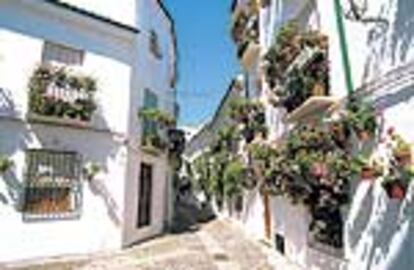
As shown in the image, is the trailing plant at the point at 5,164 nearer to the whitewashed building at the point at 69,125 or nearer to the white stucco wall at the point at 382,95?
the whitewashed building at the point at 69,125

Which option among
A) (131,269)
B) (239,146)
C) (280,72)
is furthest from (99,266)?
(239,146)

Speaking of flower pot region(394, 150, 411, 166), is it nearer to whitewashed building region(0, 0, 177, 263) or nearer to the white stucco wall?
the white stucco wall

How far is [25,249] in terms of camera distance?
13.9 meters

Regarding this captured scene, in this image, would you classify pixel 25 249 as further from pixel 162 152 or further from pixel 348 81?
pixel 348 81

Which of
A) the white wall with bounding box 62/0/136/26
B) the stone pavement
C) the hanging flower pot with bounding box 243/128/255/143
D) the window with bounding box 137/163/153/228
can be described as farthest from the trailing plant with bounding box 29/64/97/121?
the hanging flower pot with bounding box 243/128/255/143

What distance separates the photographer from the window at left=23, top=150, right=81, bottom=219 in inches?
564

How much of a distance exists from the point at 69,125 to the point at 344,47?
8.78m

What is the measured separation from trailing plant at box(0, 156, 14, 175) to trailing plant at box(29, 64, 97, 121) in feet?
4.99

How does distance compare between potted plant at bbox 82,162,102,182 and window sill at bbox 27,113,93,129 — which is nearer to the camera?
window sill at bbox 27,113,93,129

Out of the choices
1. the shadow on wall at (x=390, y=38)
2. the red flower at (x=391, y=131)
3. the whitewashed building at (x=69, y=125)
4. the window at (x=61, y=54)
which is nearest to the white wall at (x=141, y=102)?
the whitewashed building at (x=69, y=125)

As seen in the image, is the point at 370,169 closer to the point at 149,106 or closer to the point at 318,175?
the point at 318,175

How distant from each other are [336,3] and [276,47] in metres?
3.30

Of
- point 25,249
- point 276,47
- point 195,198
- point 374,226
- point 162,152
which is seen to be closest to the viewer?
point 374,226

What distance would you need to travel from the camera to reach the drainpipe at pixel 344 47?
938 cm
